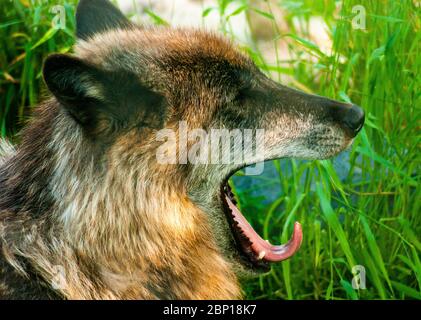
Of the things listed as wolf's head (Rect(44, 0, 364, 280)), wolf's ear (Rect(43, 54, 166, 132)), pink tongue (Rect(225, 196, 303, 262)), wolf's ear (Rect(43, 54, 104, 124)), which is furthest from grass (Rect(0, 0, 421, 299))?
wolf's ear (Rect(43, 54, 104, 124))

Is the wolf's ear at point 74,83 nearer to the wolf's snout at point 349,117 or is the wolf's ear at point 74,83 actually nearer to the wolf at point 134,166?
the wolf at point 134,166

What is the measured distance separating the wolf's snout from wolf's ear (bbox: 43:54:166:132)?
86cm

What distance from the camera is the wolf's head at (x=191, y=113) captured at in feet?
10.5

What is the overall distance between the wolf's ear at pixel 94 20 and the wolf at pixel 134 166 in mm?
367

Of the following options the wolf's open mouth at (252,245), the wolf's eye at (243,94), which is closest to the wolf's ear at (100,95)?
the wolf's eye at (243,94)

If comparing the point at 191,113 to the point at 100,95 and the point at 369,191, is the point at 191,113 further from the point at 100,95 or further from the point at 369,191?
the point at 369,191

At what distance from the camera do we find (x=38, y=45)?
5172 millimetres

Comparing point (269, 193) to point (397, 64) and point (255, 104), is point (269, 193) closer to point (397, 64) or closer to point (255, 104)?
point (397, 64)

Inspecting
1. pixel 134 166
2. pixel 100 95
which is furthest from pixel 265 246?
pixel 100 95

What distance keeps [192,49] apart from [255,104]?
1.28 ft

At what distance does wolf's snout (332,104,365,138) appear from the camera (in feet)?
11.9

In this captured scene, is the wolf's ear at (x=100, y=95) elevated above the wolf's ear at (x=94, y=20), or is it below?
below

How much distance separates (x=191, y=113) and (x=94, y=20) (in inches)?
38.1

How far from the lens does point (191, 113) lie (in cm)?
341
